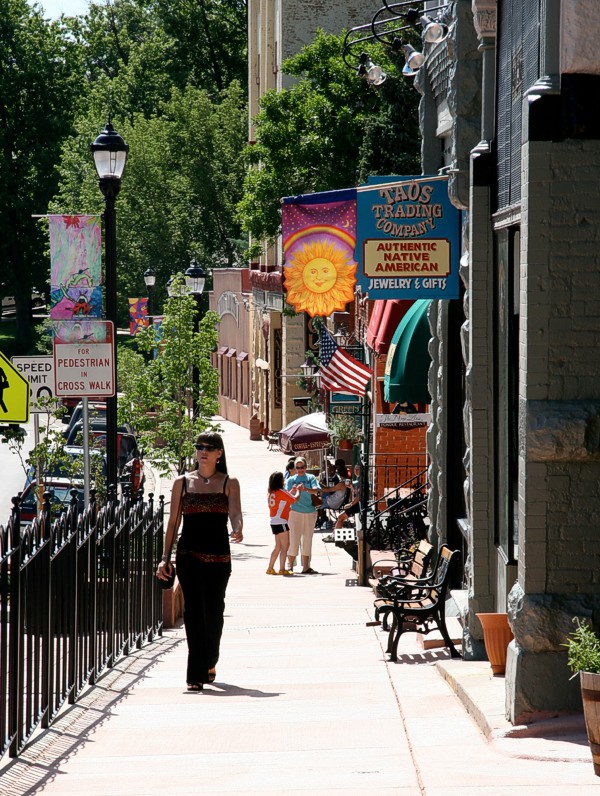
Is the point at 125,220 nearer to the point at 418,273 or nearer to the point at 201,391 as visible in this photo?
the point at 201,391

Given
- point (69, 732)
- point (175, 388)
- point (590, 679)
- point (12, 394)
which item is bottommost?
point (69, 732)

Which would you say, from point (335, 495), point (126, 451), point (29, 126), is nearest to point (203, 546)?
point (335, 495)

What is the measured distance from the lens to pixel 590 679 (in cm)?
635

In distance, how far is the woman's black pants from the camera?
9.30 meters

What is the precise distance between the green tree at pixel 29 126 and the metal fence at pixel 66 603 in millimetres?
69077

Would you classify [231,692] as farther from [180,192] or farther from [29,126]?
[29,126]

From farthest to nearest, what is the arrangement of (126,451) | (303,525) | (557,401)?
(126,451) < (303,525) < (557,401)

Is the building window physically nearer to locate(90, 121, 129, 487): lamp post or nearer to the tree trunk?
locate(90, 121, 129, 487): lamp post

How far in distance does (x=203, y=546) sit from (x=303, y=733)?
209cm

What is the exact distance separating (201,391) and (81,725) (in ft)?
64.1

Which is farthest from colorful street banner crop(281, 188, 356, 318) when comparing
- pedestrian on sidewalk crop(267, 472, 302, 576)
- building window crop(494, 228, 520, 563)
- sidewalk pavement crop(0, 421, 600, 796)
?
building window crop(494, 228, 520, 563)

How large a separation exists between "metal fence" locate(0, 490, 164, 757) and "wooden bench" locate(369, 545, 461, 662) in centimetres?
216

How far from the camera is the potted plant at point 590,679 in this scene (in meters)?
A: 6.29

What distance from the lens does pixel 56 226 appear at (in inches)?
671
